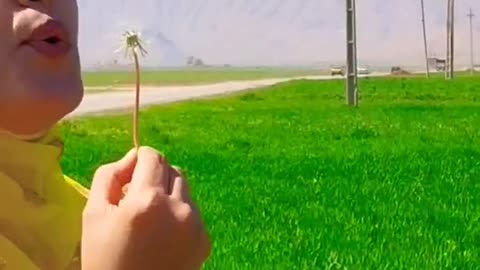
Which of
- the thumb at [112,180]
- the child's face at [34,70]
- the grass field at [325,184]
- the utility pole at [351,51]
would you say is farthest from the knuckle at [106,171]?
the utility pole at [351,51]

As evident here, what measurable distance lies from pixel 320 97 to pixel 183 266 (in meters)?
30.6

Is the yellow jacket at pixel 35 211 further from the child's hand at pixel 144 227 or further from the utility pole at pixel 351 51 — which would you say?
the utility pole at pixel 351 51

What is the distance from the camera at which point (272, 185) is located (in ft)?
30.0

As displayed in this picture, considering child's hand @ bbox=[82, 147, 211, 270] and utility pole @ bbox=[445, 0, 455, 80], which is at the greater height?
child's hand @ bbox=[82, 147, 211, 270]

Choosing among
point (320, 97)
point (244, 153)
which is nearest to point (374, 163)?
point (244, 153)

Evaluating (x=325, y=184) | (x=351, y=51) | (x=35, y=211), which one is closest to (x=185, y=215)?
(x=35, y=211)

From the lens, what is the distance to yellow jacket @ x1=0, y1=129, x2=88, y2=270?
55.5 inches

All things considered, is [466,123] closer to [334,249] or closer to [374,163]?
[374,163]

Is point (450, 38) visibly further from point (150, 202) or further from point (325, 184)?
point (150, 202)

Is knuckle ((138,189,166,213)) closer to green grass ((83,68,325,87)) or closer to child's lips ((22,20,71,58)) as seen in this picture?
green grass ((83,68,325,87))

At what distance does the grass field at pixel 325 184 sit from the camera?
20.3ft

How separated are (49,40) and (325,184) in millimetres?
7908

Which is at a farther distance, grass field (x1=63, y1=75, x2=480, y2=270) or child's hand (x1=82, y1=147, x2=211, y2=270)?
grass field (x1=63, y1=75, x2=480, y2=270)

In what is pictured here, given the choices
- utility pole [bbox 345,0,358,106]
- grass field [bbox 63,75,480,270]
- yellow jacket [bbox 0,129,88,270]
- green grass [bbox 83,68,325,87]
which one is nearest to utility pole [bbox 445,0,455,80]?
green grass [bbox 83,68,325,87]
